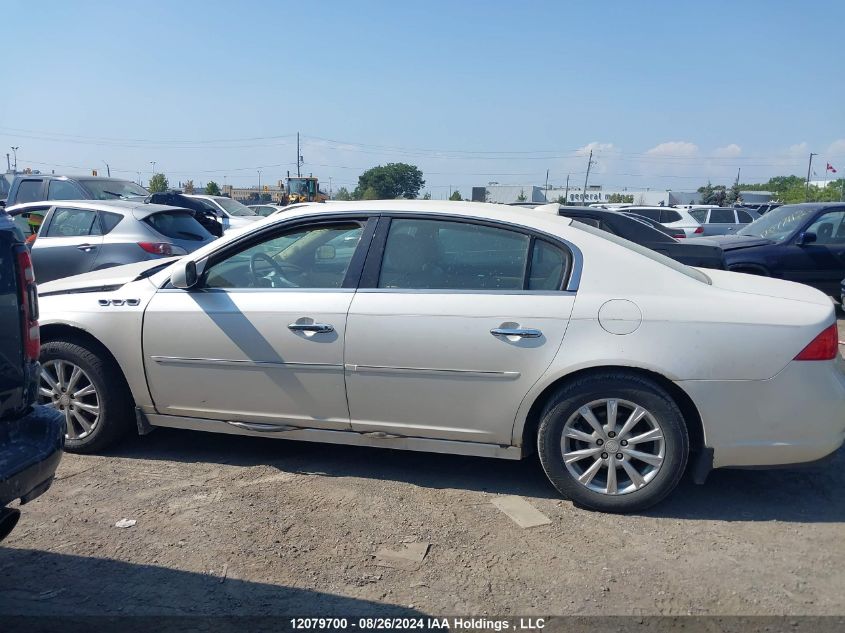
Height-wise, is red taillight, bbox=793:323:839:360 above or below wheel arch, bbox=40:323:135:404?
above

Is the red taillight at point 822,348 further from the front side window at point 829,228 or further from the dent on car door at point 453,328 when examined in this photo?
the front side window at point 829,228

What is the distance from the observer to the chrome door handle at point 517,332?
3789 mm

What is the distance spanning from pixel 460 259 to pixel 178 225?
21.3 feet

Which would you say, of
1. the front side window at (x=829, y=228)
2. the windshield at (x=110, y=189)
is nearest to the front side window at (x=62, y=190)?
the windshield at (x=110, y=189)

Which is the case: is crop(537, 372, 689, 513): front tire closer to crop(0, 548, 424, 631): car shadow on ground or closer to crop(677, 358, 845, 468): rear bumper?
crop(677, 358, 845, 468): rear bumper

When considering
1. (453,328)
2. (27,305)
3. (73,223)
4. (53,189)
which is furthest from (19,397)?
(53,189)

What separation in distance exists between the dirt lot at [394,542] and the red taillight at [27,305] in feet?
3.54

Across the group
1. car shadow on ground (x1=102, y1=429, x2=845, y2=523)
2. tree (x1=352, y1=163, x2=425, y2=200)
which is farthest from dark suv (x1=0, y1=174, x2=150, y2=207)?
tree (x1=352, y1=163, x2=425, y2=200)

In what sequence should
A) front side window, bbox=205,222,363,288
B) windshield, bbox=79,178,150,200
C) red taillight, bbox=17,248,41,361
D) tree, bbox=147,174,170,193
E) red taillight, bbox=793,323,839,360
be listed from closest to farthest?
red taillight, bbox=17,248,41,361
red taillight, bbox=793,323,839,360
front side window, bbox=205,222,363,288
windshield, bbox=79,178,150,200
tree, bbox=147,174,170,193

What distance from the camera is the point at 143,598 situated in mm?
3074

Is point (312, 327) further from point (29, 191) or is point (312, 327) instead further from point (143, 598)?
point (29, 191)

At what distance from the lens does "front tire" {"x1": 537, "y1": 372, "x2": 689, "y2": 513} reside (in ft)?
12.2

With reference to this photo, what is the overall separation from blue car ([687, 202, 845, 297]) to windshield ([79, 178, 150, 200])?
10.7 m

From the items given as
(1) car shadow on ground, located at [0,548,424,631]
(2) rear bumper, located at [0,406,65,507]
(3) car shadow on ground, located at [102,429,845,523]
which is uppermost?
(2) rear bumper, located at [0,406,65,507]
